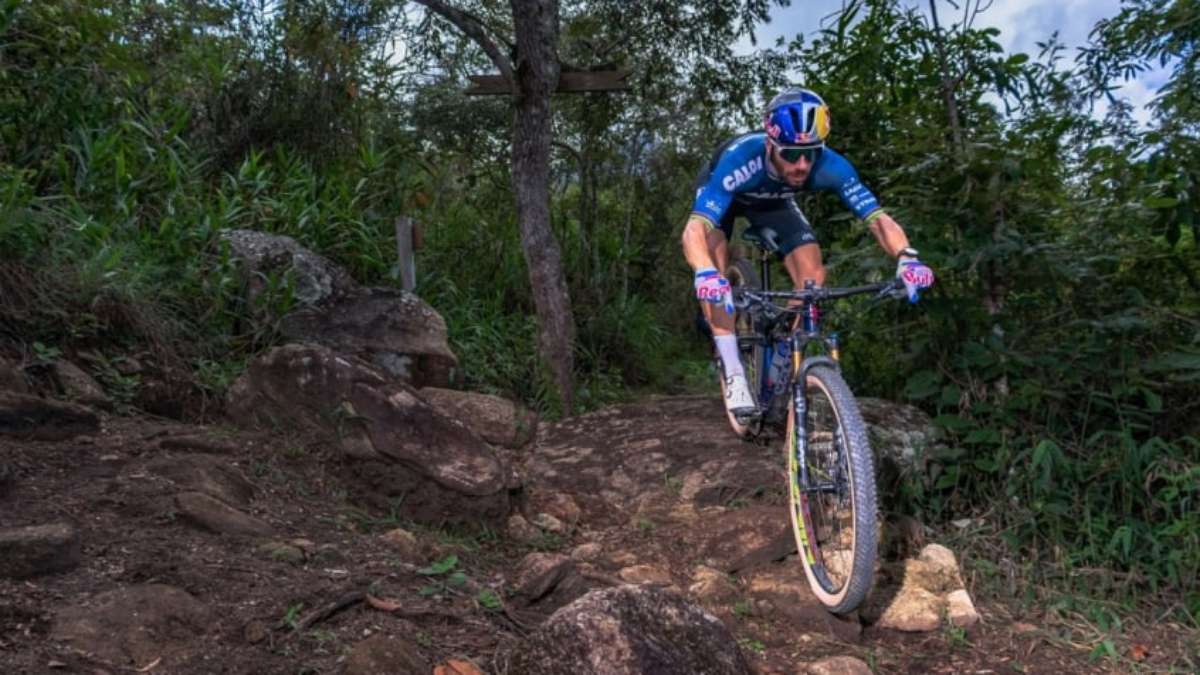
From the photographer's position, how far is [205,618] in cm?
328

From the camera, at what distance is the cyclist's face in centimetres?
471

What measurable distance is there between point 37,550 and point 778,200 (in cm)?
361

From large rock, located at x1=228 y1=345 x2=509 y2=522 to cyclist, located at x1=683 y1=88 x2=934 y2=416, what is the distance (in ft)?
4.28

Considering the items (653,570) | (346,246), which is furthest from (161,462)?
(346,246)

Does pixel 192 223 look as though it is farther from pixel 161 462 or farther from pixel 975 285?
pixel 975 285

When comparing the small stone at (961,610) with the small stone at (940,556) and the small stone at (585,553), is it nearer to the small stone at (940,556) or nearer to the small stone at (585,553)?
the small stone at (940,556)

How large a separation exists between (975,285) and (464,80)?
269 inches

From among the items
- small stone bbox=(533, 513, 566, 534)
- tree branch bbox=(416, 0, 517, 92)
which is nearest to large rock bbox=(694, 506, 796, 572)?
small stone bbox=(533, 513, 566, 534)

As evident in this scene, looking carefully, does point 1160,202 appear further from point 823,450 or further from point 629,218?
point 629,218

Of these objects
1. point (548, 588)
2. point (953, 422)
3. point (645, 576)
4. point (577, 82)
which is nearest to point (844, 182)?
point (953, 422)

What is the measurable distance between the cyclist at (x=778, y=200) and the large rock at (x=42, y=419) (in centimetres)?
289

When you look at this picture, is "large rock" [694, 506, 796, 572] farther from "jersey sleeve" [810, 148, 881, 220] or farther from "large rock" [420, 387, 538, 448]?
"large rock" [420, 387, 538, 448]

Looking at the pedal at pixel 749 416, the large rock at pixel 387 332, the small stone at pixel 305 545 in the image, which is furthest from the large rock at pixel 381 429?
the large rock at pixel 387 332

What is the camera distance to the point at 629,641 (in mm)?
3129
